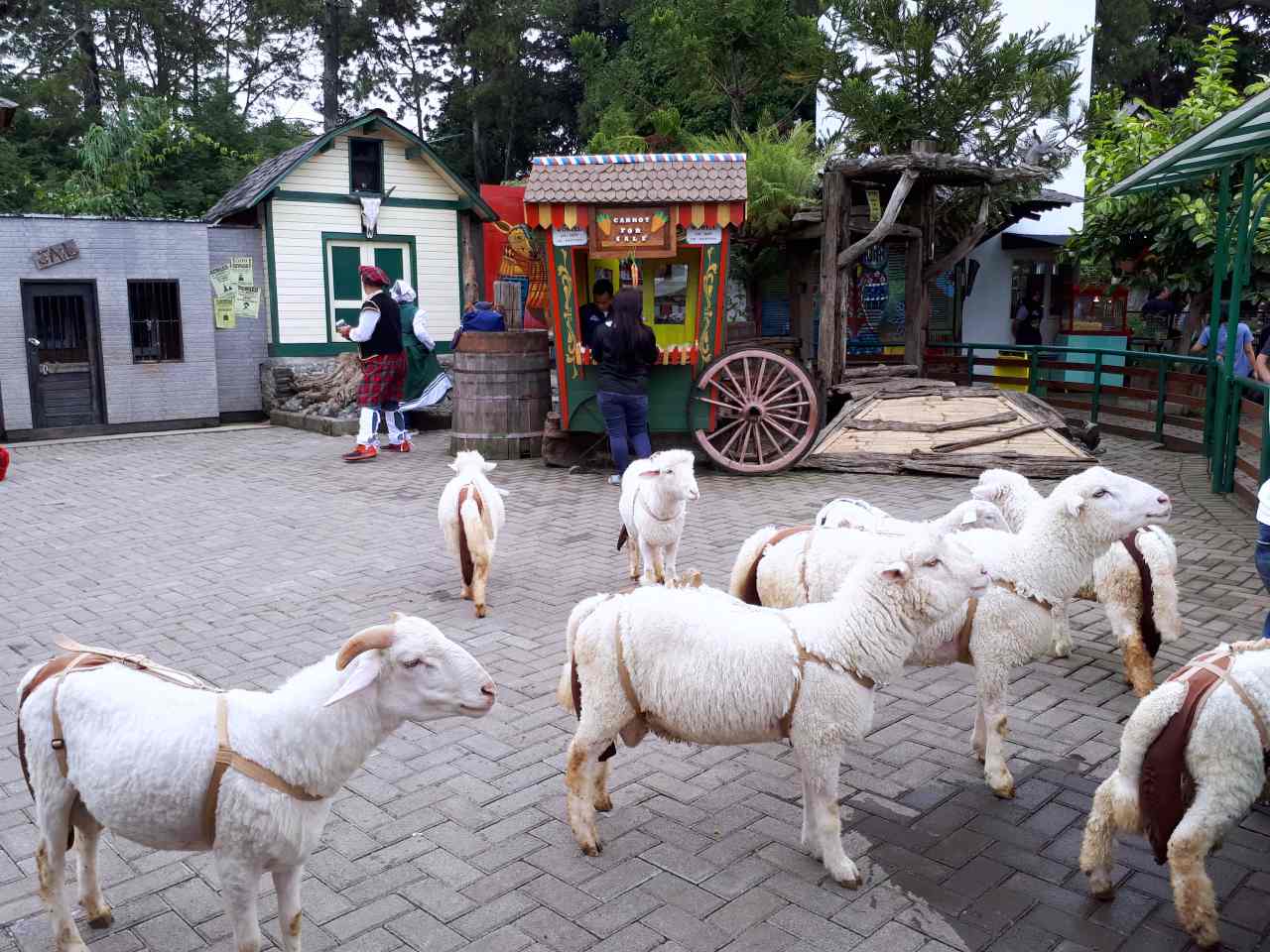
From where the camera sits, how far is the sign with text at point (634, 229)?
10492 millimetres

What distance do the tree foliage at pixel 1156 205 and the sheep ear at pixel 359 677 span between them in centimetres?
1280

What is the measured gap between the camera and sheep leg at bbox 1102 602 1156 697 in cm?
514

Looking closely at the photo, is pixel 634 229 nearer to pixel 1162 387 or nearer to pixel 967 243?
pixel 967 243

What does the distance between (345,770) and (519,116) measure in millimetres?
30253

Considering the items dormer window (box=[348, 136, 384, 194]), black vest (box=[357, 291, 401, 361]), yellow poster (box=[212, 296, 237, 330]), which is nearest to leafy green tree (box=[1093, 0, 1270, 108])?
dormer window (box=[348, 136, 384, 194])

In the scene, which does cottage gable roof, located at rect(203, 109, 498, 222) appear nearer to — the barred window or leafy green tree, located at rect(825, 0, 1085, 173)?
the barred window

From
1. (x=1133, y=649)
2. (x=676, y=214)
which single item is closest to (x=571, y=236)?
(x=676, y=214)

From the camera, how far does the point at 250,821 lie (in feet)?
9.39

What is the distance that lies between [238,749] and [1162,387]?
524 inches

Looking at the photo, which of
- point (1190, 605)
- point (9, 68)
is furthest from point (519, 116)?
point (1190, 605)

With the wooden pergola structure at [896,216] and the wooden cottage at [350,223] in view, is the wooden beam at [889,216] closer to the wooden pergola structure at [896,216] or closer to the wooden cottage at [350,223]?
the wooden pergola structure at [896,216]

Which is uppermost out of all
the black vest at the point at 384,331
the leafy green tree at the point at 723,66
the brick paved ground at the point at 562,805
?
the leafy green tree at the point at 723,66

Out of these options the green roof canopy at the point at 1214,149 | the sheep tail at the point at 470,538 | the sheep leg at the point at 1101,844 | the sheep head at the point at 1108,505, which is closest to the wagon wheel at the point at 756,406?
the green roof canopy at the point at 1214,149

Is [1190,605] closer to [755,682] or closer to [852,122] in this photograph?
[755,682]
